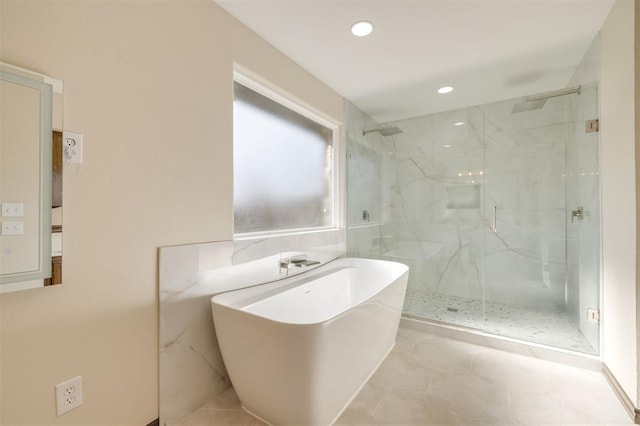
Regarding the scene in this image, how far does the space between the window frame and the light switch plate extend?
3.49 feet

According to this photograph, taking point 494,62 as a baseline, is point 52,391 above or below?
below

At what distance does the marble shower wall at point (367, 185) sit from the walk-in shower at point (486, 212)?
1 centimetres

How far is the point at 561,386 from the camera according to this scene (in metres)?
1.83

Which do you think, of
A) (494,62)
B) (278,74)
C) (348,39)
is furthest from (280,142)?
(494,62)

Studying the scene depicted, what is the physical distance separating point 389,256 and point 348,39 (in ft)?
7.95

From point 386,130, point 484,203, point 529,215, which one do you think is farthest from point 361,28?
point 529,215

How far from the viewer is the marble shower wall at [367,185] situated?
316 cm

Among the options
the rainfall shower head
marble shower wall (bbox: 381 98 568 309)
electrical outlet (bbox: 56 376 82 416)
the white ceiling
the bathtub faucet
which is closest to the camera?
electrical outlet (bbox: 56 376 82 416)

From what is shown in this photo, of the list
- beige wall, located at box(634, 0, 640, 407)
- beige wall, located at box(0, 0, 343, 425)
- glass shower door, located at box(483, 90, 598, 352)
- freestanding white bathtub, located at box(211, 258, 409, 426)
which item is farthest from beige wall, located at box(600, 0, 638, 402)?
beige wall, located at box(0, 0, 343, 425)

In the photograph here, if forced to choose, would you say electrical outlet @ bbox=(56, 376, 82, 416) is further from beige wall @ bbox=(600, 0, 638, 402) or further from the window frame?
beige wall @ bbox=(600, 0, 638, 402)

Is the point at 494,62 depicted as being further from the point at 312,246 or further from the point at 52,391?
the point at 52,391

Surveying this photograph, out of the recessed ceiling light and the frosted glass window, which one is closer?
the recessed ceiling light

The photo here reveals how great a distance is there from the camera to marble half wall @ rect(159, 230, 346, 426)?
147cm

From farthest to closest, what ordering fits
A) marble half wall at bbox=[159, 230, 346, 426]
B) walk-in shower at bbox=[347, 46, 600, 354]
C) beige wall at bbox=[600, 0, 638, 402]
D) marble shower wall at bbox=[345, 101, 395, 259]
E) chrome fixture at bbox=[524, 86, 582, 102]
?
marble shower wall at bbox=[345, 101, 395, 259], walk-in shower at bbox=[347, 46, 600, 354], chrome fixture at bbox=[524, 86, 582, 102], beige wall at bbox=[600, 0, 638, 402], marble half wall at bbox=[159, 230, 346, 426]
